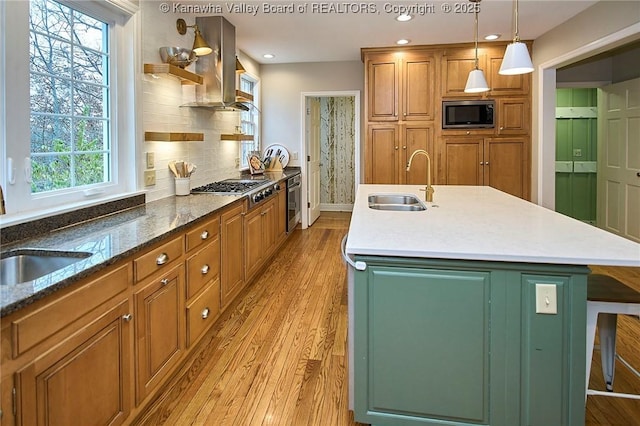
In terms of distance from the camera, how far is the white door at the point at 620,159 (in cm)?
508

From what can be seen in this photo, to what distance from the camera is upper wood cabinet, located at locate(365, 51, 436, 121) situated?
531 centimetres

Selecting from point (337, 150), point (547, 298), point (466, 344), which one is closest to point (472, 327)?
point (466, 344)

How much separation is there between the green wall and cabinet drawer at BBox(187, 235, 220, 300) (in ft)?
17.8

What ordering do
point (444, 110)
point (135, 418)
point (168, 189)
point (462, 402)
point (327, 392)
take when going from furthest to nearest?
point (444, 110) < point (168, 189) < point (327, 392) < point (135, 418) < point (462, 402)

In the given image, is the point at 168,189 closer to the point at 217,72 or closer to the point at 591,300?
the point at 217,72

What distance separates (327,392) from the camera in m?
2.24

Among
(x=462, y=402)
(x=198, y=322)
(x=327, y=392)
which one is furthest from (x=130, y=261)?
(x=462, y=402)

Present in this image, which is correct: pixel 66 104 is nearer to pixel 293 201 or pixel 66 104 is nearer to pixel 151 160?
pixel 151 160

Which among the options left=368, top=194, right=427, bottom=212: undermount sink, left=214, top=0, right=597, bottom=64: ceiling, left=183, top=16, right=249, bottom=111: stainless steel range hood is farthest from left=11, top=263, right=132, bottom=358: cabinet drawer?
left=214, top=0, right=597, bottom=64: ceiling

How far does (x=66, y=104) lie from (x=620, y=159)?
585 cm

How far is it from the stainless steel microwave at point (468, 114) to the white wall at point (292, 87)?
1.43 metres

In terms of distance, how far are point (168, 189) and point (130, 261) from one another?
1745 millimetres

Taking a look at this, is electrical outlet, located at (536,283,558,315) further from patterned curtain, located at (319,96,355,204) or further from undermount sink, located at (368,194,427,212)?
patterned curtain, located at (319,96,355,204)

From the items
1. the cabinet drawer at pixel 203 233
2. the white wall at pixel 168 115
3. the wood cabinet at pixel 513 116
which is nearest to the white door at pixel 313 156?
the white wall at pixel 168 115
